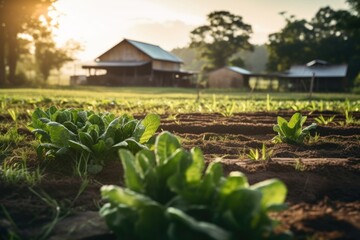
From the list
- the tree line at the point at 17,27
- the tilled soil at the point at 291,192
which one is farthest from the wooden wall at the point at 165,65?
the tilled soil at the point at 291,192

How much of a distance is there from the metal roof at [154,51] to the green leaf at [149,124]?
135ft

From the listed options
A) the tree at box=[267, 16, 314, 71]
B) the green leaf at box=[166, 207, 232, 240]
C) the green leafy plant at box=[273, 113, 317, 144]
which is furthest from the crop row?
the tree at box=[267, 16, 314, 71]

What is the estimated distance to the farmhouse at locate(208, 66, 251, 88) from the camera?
167 feet

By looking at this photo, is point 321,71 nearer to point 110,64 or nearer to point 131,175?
point 110,64

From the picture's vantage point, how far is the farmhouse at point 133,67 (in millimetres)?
42406

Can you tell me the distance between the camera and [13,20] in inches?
1452

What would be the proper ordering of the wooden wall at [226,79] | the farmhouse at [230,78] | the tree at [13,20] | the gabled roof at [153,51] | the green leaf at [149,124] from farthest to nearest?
the wooden wall at [226,79], the farmhouse at [230,78], the gabled roof at [153,51], the tree at [13,20], the green leaf at [149,124]

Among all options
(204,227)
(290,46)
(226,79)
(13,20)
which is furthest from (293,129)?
(290,46)

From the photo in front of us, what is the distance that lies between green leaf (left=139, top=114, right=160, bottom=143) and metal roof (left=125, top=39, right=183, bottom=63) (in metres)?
41.1

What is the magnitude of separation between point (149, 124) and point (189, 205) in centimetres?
171

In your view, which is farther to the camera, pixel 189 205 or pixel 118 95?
pixel 118 95

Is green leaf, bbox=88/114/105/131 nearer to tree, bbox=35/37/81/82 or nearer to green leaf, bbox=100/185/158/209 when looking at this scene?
green leaf, bbox=100/185/158/209

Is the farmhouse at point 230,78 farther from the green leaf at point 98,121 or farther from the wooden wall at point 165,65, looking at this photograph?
the green leaf at point 98,121

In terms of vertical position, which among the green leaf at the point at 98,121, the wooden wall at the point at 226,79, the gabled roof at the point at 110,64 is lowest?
the green leaf at the point at 98,121
